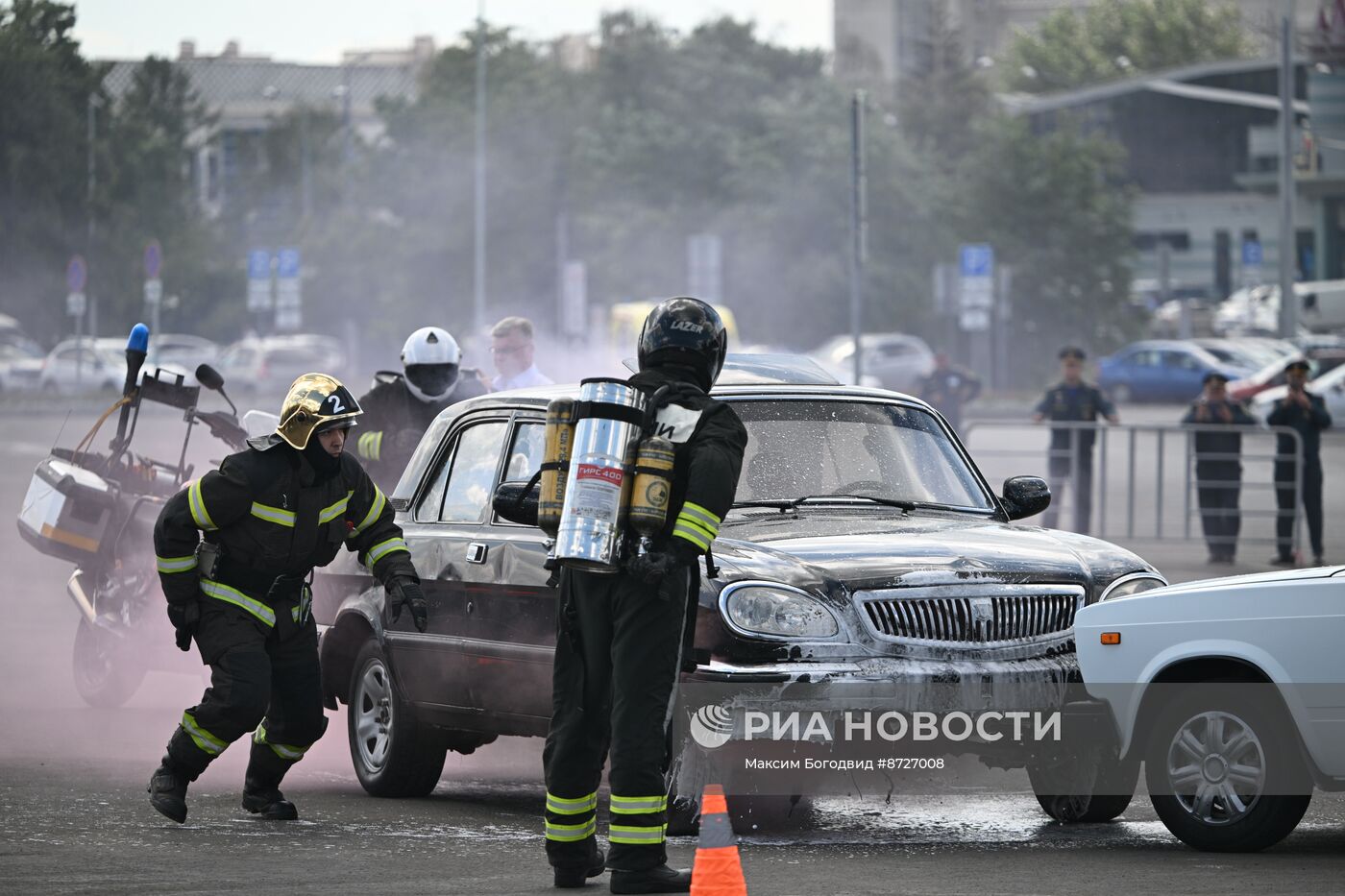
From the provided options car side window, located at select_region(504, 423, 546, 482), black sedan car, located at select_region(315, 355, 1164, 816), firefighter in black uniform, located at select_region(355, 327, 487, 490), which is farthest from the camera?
firefighter in black uniform, located at select_region(355, 327, 487, 490)

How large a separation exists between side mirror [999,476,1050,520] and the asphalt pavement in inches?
39.2

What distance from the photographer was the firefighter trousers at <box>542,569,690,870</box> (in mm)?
6410

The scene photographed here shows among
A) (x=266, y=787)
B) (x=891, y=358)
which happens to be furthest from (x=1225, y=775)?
(x=891, y=358)

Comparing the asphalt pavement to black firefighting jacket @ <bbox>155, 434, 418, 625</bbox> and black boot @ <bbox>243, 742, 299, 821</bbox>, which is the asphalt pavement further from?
black firefighting jacket @ <bbox>155, 434, 418, 625</bbox>

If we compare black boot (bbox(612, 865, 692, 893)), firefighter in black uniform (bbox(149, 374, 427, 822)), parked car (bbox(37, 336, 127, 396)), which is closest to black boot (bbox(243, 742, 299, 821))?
firefighter in black uniform (bbox(149, 374, 427, 822))

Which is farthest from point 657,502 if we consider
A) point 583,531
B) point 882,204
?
point 882,204

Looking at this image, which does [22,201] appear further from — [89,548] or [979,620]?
[979,620]

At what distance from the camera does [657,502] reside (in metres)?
6.36

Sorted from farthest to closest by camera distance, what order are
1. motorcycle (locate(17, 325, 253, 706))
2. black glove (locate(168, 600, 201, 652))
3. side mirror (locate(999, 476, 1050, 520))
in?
1. motorcycle (locate(17, 325, 253, 706))
2. side mirror (locate(999, 476, 1050, 520))
3. black glove (locate(168, 600, 201, 652))

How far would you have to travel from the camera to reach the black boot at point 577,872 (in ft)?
21.6

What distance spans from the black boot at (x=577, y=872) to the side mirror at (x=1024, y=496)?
8.64 ft

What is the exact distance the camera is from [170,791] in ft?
25.7

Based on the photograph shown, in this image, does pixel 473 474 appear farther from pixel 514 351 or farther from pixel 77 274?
pixel 77 274

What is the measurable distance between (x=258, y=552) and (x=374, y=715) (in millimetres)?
1295
